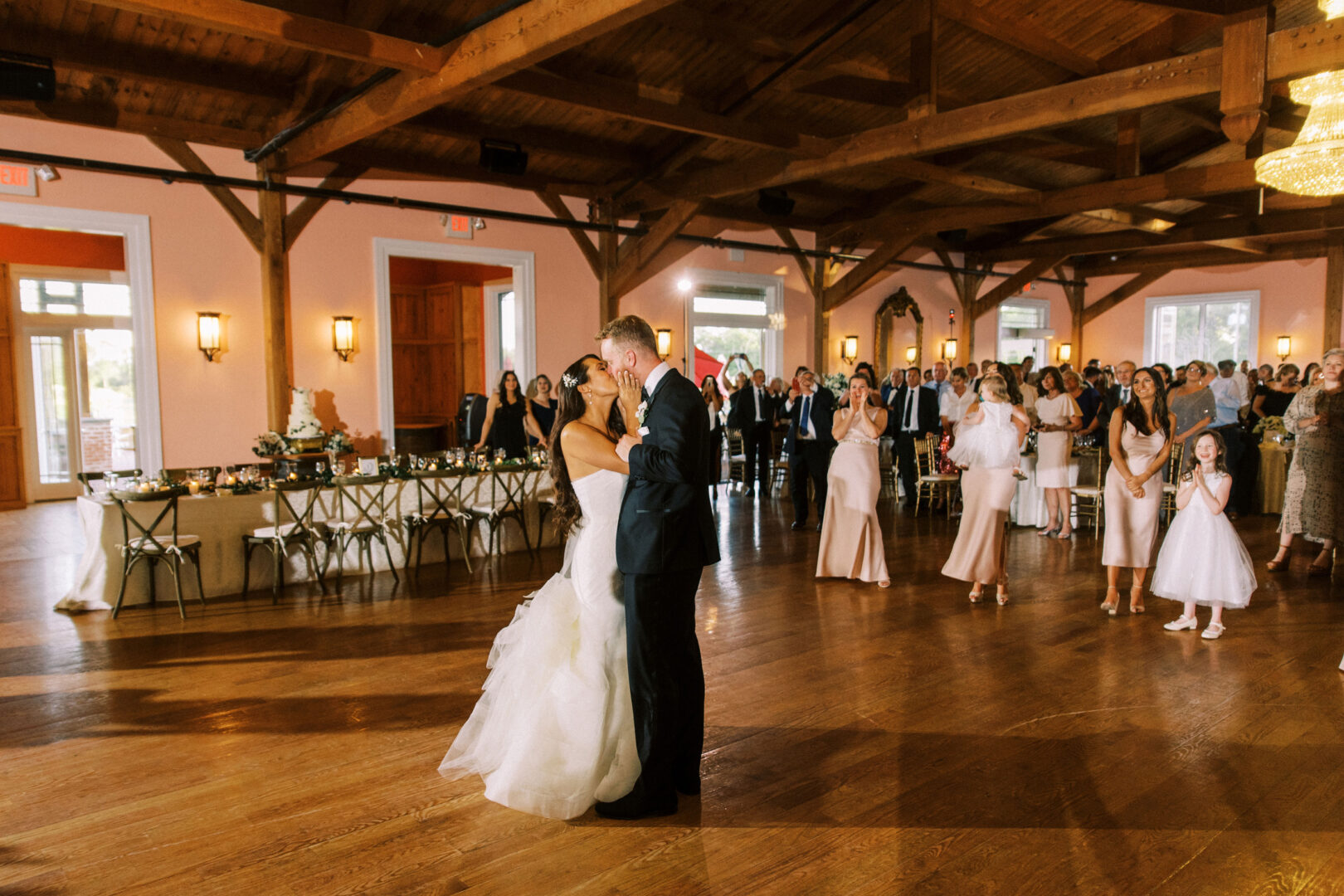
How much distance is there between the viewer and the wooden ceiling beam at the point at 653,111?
6.78 m

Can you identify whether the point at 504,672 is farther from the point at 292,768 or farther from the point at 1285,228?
the point at 1285,228

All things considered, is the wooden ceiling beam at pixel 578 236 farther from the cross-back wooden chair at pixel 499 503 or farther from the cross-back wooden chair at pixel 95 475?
the cross-back wooden chair at pixel 95 475

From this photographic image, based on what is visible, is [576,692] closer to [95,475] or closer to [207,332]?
[95,475]

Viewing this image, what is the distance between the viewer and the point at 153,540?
542 centimetres

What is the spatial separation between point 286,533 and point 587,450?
3.81 meters

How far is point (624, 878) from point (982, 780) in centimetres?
141

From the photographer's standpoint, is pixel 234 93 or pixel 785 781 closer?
pixel 785 781

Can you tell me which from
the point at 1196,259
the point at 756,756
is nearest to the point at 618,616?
the point at 756,756

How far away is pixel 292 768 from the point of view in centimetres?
327

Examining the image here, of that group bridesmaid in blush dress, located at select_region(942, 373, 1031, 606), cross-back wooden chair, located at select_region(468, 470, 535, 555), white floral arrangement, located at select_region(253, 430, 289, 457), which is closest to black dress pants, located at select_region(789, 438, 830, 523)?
bridesmaid in blush dress, located at select_region(942, 373, 1031, 606)

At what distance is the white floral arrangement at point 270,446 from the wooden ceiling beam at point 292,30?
3.86 m

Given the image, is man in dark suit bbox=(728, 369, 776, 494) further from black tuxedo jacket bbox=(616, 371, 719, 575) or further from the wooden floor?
black tuxedo jacket bbox=(616, 371, 719, 575)

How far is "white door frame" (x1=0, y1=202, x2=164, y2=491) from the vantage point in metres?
7.57

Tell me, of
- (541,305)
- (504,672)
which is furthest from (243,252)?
(504,672)
